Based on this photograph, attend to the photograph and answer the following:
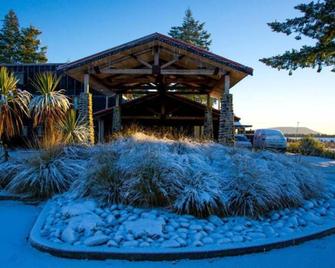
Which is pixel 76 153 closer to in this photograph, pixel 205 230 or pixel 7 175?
pixel 7 175

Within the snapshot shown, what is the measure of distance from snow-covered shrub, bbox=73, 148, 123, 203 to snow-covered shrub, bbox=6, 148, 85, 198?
0.61 metres

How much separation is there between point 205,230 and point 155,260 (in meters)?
1.01

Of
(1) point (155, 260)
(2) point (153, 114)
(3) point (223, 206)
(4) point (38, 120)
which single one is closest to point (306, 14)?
(2) point (153, 114)

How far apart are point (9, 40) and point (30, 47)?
7.33ft

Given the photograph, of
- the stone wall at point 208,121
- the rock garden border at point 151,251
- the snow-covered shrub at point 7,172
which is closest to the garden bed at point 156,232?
the rock garden border at point 151,251

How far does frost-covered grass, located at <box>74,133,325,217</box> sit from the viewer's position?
5.40 m

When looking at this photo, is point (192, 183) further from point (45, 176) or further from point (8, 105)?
point (8, 105)

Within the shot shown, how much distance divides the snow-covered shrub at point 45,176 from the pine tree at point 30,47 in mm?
35304

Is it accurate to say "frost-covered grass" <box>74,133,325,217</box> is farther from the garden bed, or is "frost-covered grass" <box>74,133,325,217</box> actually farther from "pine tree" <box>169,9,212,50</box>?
"pine tree" <box>169,9,212,50</box>

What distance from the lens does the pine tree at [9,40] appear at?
38094 mm

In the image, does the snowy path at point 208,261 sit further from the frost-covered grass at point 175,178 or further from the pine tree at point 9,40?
the pine tree at point 9,40

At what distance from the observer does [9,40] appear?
3869 centimetres

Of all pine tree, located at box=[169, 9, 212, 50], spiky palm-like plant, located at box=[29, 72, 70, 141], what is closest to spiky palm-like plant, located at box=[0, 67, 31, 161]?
spiky palm-like plant, located at box=[29, 72, 70, 141]

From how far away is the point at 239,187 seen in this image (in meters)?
5.57
